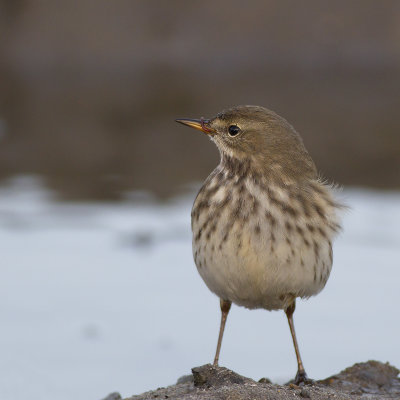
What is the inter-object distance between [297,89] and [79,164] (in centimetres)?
635

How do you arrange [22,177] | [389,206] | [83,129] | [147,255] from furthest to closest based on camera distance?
[83,129] → [22,177] → [389,206] → [147,255]

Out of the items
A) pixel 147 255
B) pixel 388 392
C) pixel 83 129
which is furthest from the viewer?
pixel 83 129

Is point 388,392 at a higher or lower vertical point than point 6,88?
lower

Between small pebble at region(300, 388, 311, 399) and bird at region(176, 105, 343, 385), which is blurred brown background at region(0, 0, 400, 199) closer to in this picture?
bird at region(176, 105, 343, 385)

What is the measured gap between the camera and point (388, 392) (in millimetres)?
7738

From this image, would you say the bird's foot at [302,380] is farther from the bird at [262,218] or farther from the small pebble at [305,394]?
the small pebble at [305,394]

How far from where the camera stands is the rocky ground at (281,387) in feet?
21.0

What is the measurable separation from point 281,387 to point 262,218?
3.93ft

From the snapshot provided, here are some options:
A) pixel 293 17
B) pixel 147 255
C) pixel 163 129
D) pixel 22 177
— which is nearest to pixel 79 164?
pixel 22 177

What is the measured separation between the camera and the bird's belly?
23.9 ft

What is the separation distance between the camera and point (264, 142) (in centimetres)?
772

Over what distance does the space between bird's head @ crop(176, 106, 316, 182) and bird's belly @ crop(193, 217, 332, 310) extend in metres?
0.56

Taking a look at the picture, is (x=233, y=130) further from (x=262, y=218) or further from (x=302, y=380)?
(x=302, y=380)

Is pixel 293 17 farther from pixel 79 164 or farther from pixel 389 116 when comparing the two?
pixel 79 164
